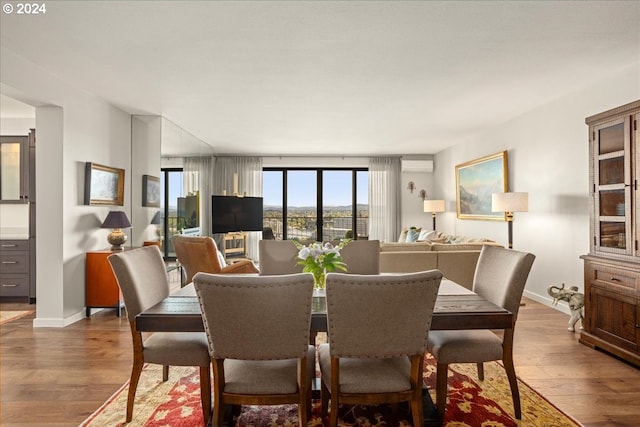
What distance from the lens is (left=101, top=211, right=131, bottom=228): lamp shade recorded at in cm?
464

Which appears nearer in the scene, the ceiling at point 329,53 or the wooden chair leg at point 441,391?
the wooden chair leg at point 441,391

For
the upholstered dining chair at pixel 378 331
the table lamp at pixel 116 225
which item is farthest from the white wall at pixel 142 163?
the upholstered dining chair at pixel 378 331

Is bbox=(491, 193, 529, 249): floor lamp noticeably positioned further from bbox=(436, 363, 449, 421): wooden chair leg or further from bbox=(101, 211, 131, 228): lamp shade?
bbox=(101, 211, 131, 228): lamp shade

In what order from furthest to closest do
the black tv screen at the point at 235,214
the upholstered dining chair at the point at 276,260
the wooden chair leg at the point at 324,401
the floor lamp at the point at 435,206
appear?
the floor lamp at the point at 435,206 → the black tv screen at the point at 235,214 → the upholstered dining chair at the point at 276,260 → the wooden chair leg at the point at 324,401

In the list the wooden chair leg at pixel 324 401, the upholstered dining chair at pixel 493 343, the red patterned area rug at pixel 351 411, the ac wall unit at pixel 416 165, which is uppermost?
the ac wall unit at pixel 416 165

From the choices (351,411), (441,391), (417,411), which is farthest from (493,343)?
(351,411)

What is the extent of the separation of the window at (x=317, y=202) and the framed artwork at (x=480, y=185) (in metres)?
2.44

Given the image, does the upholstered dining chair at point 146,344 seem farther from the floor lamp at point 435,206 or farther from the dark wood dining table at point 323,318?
the floor lamp at point 435,206

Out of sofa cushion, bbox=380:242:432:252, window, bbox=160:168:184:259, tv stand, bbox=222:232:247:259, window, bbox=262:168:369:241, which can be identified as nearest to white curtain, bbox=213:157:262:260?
tv stand, bbox=222:232:247:259

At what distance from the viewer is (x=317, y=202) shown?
9.50 meters

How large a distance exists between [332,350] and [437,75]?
300 centimetres

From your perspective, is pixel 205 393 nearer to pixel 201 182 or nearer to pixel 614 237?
pixel 614 237

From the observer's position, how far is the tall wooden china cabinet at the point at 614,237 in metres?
3.06

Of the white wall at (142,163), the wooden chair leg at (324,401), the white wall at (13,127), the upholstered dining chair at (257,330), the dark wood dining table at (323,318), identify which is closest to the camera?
the upholstered dining chair at (257,330)
